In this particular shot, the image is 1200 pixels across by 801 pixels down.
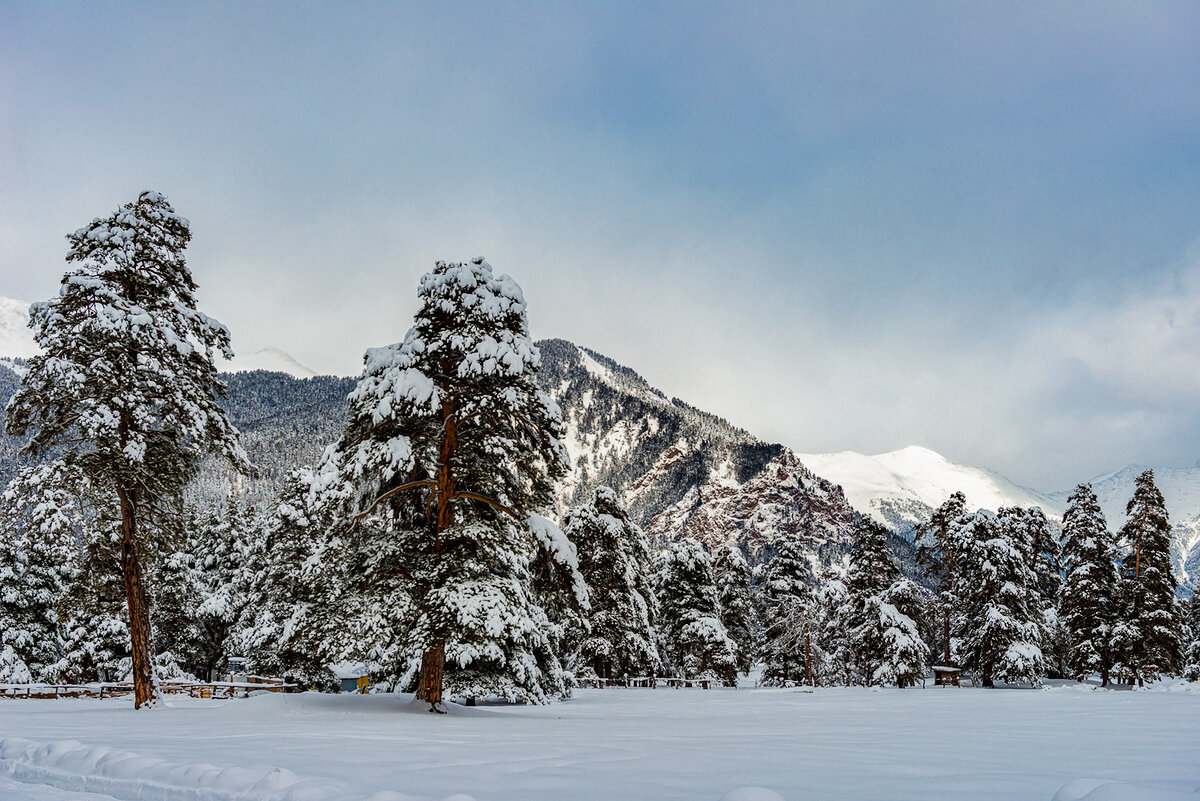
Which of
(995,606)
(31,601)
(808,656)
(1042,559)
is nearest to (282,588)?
(31,601)

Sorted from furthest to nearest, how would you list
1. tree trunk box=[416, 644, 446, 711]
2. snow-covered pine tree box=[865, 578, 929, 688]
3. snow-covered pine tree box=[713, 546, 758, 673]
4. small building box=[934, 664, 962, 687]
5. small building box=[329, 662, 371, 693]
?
snow-covered pine tree box=[713, 546, 758, 673] < small building box=[329, 662, 371, 693] < small building box=[934, 664, 962, 687] < snow-covered pine tree box=[865, 578, 929, 688] < tree trunk box=[416, 644, 446, 711]

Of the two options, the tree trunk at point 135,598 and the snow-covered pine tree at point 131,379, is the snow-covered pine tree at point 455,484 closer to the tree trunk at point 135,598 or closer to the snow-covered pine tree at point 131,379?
the snow-covered pine tree at point 131,379

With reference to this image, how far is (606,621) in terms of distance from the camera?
39312 millimetres

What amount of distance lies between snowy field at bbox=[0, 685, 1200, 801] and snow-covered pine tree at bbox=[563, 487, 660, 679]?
2267 cm

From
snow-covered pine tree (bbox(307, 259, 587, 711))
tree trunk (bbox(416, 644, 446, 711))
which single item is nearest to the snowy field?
snow-covered pine tree (bbox(307, 259, 587, 711))

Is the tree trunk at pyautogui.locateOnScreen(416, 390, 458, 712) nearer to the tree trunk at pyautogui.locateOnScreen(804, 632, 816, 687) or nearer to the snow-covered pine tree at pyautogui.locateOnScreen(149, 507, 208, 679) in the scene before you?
the snow-covered pine tree at pyautogui.locateOnScreen(149, 507, 208, 679)

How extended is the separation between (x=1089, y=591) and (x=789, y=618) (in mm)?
16319

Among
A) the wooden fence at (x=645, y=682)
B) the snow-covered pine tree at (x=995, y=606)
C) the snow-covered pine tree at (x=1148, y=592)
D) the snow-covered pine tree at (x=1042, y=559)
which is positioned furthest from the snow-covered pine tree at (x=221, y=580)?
the snow-covered pine tree at (x=1148, y=592)

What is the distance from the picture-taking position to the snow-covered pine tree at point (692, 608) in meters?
47.1

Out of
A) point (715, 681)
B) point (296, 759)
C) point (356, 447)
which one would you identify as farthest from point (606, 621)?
point (296, 759)

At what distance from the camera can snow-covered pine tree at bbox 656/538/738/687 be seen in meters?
47.1

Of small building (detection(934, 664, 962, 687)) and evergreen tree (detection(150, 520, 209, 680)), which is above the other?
evergreen tree (detection(150, 520, 209, 680))

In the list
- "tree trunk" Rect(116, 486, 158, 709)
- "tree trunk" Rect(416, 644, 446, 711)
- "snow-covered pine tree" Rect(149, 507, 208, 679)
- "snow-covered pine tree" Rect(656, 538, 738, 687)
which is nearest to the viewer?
"tree trunk" Rect(416, 644, 446, 711)

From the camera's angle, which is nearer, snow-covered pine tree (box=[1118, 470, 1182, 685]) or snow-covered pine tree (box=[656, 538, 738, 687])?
snow-covered pine tree (box=[1118, 470, 1182, 685])
